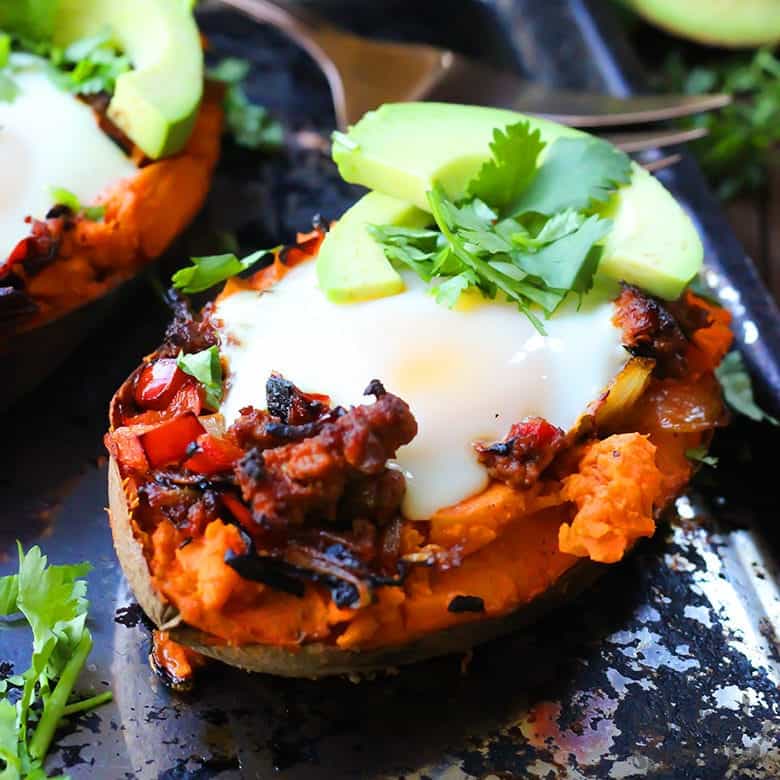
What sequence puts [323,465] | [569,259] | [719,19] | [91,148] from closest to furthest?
[323,465]
[569,259]
[91,148]
[719,19]

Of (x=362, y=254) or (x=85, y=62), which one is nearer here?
(x=362, y=254)

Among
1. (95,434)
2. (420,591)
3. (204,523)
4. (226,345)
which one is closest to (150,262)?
(95,434)

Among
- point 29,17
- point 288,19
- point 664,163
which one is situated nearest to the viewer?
point 29,17

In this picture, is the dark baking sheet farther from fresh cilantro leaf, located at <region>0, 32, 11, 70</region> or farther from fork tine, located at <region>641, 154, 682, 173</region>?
fresh cilantro leaf, located at <region>0, 32, 11, 70</region>

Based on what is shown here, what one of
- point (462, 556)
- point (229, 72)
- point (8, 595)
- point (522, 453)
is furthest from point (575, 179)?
point (8, 595)

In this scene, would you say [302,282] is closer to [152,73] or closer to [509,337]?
[509,337]

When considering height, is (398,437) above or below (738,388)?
above

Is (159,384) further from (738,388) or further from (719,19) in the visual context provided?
(719,19)
